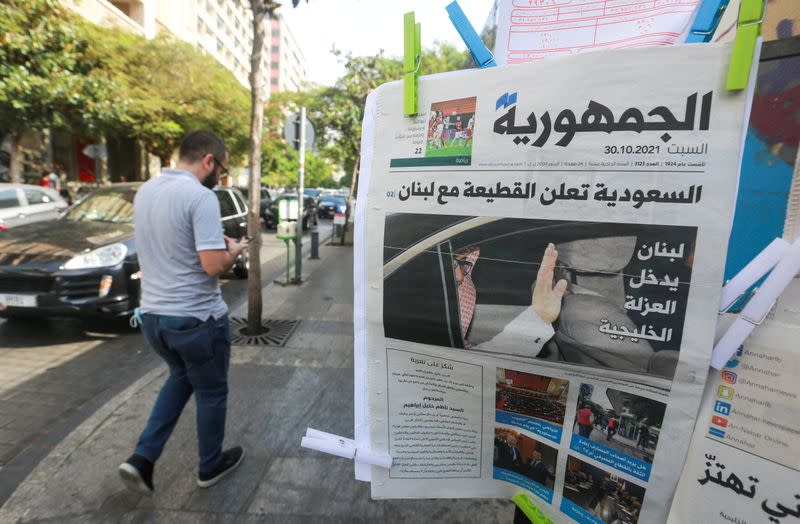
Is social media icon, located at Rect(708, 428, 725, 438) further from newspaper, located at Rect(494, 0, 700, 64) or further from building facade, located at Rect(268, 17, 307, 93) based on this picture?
building facade, located at Rect(268, 17, 307, 93)

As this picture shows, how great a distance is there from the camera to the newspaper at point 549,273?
1.09 meters

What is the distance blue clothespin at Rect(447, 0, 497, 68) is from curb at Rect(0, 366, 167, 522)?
9.70 feet

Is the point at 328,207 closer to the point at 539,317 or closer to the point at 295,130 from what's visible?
the point at 295,130

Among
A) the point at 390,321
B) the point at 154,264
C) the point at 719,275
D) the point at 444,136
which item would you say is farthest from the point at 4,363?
the point at 719,275

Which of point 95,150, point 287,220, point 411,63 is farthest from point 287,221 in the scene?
point 95,150

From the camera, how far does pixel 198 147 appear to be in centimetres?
242

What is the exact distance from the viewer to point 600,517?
1.31m

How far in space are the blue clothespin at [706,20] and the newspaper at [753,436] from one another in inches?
25.3

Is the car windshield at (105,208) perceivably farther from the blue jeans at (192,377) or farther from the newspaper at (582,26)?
the newspaper at (582,26)

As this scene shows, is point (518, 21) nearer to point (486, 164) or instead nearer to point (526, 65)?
point (526, 65)

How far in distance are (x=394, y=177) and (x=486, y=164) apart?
0.29 meters

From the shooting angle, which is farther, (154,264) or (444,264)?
(154,264)

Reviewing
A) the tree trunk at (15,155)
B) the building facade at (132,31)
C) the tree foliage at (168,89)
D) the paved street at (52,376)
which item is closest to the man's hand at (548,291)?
the paved street at (52,376)

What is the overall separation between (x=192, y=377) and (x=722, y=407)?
7.24ft
